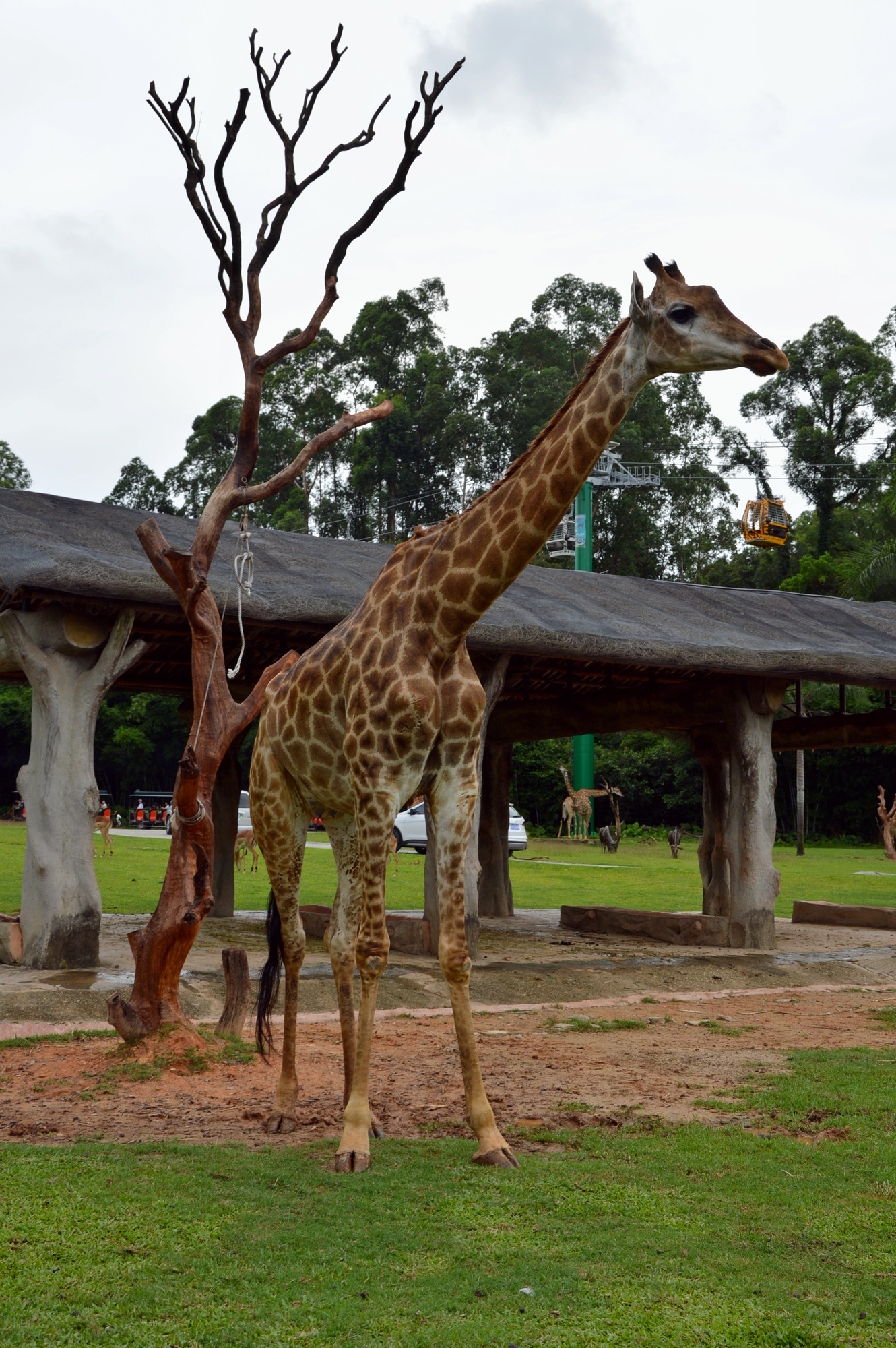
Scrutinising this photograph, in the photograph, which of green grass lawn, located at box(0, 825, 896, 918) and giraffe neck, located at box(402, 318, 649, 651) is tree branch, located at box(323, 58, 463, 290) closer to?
giraffe neck, located at box(402, 318, 649, 651)

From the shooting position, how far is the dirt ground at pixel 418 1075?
5.42 meters

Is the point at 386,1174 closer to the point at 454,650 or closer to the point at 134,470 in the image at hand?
the point at 454,650

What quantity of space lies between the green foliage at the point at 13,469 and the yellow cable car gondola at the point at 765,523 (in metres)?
29.8

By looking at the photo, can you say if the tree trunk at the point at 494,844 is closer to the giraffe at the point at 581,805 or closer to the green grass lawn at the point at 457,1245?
the green grass lawn at the point at 457,1245

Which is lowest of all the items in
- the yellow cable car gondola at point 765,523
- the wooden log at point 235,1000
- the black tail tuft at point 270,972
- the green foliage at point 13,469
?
the wooden log at point 235,1000

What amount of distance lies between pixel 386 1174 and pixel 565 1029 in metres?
3.66

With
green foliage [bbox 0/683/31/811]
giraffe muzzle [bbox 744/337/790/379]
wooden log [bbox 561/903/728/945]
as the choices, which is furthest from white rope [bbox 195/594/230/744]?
green foliage [bbox 0/683/31/811]

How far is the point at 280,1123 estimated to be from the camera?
532cm

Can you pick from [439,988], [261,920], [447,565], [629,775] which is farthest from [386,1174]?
[629,775]

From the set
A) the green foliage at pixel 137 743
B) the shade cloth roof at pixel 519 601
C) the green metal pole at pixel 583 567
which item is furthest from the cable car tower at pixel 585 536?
the shade cloth roof at pixel 519 601

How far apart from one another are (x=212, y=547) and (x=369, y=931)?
3025 millimetres

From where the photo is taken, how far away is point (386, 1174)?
14.9 ft

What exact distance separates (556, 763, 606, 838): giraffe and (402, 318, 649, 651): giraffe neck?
78.8ft

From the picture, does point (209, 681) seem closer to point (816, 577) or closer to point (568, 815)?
point (568, 815)
